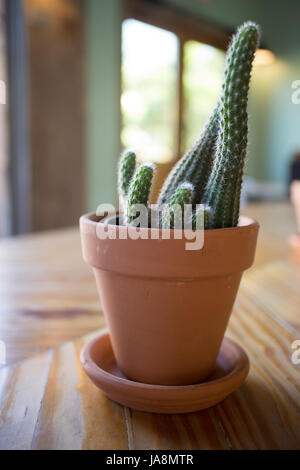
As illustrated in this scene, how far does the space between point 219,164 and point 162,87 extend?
14.6 ft

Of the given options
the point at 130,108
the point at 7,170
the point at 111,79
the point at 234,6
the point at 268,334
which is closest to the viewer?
the point at 268,334

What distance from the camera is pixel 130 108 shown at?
4.25m

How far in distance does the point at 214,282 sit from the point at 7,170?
10.1ft

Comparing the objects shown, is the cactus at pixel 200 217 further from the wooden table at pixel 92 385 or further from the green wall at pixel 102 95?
the green wall at pixel 102 95

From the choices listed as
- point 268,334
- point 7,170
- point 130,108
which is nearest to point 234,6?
point 130,108

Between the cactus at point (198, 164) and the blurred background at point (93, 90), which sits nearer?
the cactus at point (198, 164)

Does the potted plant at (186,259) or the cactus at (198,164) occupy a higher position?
the cactus at (198,164)

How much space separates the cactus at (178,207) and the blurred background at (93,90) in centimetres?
143

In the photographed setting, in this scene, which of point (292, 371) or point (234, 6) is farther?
point (234, 6)

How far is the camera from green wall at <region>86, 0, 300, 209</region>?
3.68 m

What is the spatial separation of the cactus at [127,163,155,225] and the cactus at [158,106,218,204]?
0.05 metres

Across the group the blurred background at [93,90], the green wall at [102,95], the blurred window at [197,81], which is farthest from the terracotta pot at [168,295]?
the blurred window at [197,81]

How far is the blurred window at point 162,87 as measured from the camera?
4105 millimetres

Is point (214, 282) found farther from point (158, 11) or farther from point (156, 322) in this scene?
point (158, 11)
